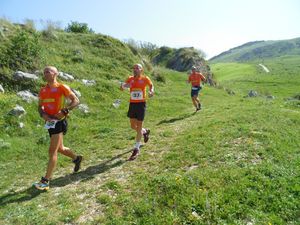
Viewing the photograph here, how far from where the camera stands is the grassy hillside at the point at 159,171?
25.1 ft

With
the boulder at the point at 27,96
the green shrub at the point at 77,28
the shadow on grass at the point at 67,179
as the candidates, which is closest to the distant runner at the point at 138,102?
the shadow on grass at the point at 67,179

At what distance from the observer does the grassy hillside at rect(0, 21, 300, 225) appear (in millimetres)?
7641

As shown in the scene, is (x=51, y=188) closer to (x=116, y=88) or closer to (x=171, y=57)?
(x=116, y=88)

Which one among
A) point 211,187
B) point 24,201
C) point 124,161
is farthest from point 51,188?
point 211,187

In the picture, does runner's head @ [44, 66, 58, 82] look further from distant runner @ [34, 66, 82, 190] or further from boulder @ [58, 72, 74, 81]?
boulder @ [58, 72, 74, 81]

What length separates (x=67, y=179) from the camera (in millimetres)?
10008

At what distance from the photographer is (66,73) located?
21.5 meters

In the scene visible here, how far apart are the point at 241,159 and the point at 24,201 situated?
586cm

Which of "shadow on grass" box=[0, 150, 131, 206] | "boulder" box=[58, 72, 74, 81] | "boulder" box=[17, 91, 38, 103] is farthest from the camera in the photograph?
"boulder" box=[58, 72, 74, 81]

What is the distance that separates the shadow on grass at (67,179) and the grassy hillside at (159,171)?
3cm

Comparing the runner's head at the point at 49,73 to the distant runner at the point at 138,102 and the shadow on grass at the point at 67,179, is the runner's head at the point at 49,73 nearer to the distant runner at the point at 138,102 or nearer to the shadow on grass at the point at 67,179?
the shadow on grass at the point at 67,179

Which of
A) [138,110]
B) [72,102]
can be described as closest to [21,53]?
[138,110]

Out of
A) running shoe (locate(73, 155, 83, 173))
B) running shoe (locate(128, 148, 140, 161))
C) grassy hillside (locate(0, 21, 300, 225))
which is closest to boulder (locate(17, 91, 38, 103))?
grassy hillside (locate(0, 21, 300, 225))

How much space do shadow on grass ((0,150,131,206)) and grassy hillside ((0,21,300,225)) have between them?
1.1 inches
